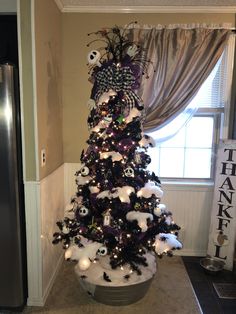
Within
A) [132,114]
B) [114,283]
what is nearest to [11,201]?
[114,283]

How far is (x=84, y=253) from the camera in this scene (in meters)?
1.99

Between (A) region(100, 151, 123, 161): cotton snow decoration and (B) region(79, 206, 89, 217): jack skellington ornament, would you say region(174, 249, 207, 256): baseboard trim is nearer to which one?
(B) region(79, 206, 89, 217): jack skellington ornament

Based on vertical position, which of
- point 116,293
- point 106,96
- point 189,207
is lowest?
point 116,293

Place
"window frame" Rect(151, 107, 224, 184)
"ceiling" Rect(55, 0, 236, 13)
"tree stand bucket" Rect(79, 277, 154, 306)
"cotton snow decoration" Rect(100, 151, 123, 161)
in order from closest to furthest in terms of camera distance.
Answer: "cotton snow decoration" Rect(100, 151, 123, 161), "tree stand bucket" Rect(79, 277, 154, 306), "ceiling" Rect(55, 0, 236, 13), "window frame" Rect(151, 107, 224, 184)

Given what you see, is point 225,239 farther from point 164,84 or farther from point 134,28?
point 134,28

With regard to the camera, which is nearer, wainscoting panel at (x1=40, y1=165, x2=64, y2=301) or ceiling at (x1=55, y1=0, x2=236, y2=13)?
wainscoting panel at (x1=40, y1=165, x2=64, y2=301)

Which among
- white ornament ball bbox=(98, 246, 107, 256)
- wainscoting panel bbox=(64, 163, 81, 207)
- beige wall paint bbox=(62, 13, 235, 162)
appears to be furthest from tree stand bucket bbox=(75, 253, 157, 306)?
beige wall paint bbox=(62, 13, 235, 162)

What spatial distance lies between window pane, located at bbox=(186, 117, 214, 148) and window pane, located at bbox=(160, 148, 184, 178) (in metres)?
0.15

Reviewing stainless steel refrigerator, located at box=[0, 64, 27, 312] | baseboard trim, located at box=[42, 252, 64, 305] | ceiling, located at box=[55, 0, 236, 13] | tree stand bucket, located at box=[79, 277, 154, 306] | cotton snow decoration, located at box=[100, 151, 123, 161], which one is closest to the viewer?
stainless steel refrigerator, located at box=[0, 64, 27, 312]

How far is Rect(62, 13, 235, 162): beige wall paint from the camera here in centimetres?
269

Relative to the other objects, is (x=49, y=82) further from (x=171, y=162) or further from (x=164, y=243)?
(x=164, y=243)

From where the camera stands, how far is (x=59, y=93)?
2703 mm

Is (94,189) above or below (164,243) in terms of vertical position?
above

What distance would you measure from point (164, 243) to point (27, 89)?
154 centimetres
